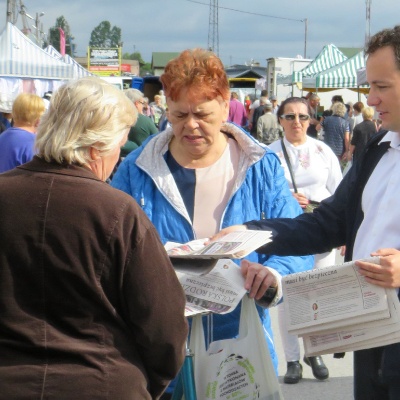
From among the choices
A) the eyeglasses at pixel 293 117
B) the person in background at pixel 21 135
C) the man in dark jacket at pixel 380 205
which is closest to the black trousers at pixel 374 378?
the man in dark jacket at pixel 380 205

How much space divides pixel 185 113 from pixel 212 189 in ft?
1.00

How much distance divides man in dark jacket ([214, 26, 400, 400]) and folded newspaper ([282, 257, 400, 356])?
0.19 ft

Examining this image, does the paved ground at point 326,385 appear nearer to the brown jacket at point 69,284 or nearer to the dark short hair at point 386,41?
the dark short hair at point 386,41

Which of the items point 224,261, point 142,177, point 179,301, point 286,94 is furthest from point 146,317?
point 286,94

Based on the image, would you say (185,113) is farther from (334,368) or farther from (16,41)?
(16,41)

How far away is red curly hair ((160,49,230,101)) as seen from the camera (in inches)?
116

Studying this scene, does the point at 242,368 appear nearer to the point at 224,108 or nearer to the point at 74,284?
the point at 74,284

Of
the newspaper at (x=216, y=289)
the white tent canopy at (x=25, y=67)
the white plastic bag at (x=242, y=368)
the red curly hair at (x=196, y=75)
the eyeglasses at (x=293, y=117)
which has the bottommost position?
the white plastic bag at (x=242, y=368)

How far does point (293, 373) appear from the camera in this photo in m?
5.38

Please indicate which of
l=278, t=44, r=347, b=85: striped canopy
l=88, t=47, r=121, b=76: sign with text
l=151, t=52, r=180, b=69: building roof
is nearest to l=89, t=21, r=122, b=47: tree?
l=151, t=52, r=180, b=69: building roof

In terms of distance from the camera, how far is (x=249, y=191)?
3.03 metres

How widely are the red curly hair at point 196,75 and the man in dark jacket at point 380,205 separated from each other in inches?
23.7

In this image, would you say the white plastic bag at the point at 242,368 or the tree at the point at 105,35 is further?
the tree at the point at 105,35

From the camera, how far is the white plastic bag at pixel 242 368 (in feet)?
8.74
